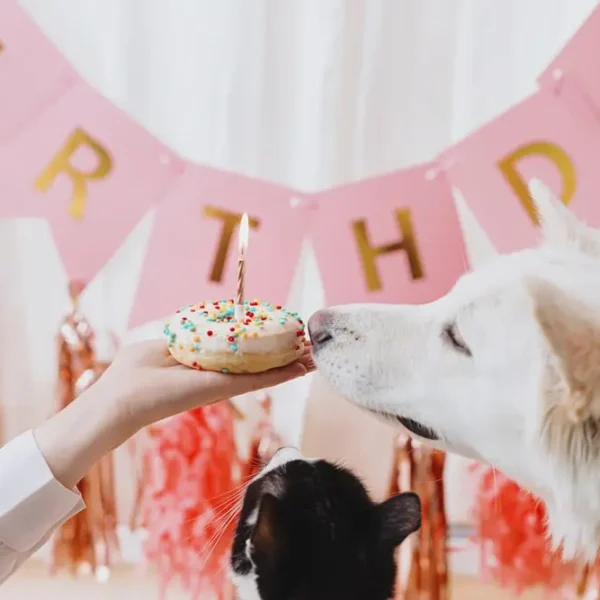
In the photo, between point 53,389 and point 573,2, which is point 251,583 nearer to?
point 53,389

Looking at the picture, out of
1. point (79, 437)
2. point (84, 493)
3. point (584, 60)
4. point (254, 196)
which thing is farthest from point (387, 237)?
point (84, 493)

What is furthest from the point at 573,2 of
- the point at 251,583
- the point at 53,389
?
the point at 53,389

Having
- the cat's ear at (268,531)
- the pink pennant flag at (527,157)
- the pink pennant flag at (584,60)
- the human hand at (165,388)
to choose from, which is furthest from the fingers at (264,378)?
the pink pennant flag at (584,60)

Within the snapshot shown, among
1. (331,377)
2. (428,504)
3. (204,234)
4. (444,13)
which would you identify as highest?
(444,13)

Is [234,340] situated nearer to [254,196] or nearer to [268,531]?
[268,531]

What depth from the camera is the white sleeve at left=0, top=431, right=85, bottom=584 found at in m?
0.79

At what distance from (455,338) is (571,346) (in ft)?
0.66

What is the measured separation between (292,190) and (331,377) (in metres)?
0.56

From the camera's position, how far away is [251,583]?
0.92 metres

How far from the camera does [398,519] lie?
923 millimetres

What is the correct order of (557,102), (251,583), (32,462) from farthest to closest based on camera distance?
(557,102) → (251,583) → (32,462)

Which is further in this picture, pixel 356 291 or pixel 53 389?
pixel 53 389

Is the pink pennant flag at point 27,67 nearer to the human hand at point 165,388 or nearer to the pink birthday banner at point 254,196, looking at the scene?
the pink birthday banner at point 254,196

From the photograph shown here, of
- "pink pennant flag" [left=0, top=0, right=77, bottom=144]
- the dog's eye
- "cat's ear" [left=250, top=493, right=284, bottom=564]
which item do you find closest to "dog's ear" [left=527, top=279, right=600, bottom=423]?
the dog's eye
